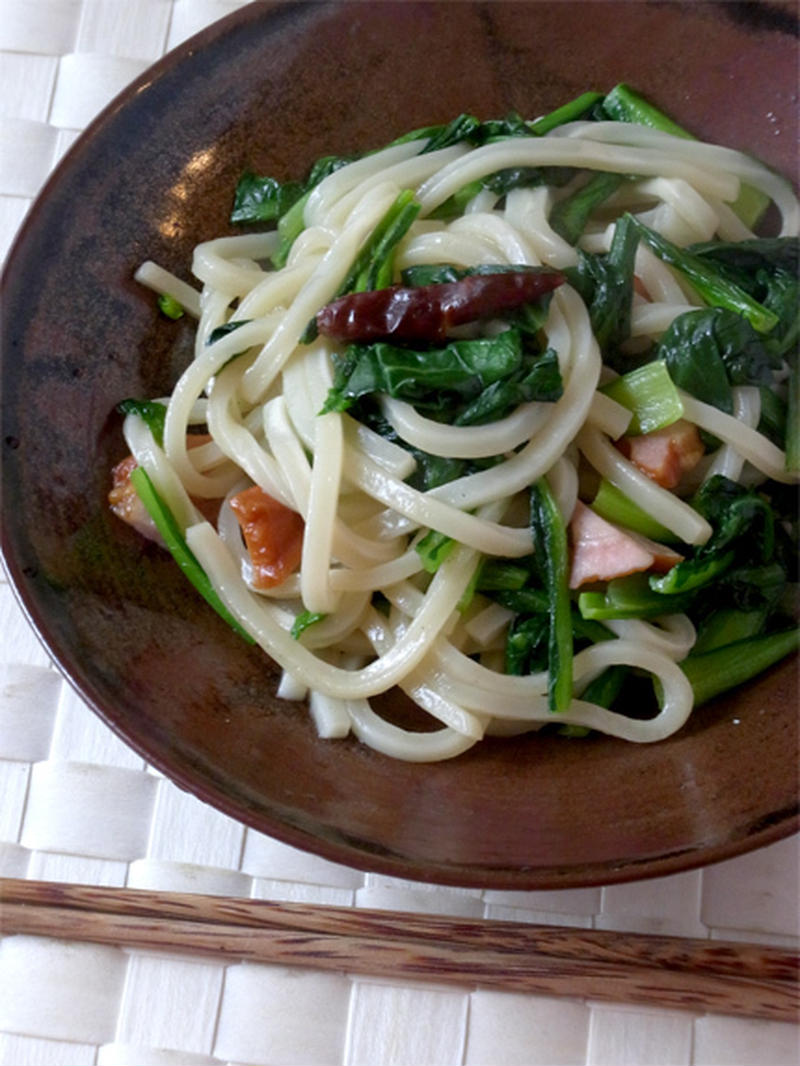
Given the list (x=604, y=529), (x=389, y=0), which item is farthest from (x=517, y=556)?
(x=389, y=0)

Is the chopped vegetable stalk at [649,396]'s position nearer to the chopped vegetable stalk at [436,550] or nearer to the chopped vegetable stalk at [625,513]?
the chopped vegetable stalk at [625,513]

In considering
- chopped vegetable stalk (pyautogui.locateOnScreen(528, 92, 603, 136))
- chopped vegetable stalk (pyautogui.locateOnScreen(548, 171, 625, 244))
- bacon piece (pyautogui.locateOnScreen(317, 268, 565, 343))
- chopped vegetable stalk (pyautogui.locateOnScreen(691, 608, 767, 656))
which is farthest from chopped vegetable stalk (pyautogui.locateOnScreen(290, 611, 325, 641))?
chopped vegetable stalk (pyautogui.locateOnScreen(528, 92, 603, 136))

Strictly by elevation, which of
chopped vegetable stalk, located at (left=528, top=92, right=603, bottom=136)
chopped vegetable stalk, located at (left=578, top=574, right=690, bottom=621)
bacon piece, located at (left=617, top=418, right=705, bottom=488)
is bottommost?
chopped vegetable stalk, located at (left=578, top=574, right=690, bottom=621)

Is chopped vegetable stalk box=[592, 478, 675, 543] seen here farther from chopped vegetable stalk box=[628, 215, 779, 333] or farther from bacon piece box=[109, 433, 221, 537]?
bacon piece box=[109, 433, 221, 537]

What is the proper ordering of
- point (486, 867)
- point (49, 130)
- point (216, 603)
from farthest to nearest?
point (49, 130) < point (216, 603) < point (486, 867)

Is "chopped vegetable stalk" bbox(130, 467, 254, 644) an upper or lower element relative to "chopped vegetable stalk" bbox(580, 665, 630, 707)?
upper

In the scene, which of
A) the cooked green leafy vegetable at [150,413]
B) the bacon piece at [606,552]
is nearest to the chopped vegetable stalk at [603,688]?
the bacon piece at [606,552]

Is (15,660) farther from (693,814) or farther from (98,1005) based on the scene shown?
(693,814)

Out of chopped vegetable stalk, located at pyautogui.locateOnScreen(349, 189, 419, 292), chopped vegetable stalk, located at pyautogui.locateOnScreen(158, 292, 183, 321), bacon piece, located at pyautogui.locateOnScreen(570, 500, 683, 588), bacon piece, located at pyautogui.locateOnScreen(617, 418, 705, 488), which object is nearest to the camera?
bacon piece, located at pyautogui.locateOnScreen(570, 500, 683, 588)
